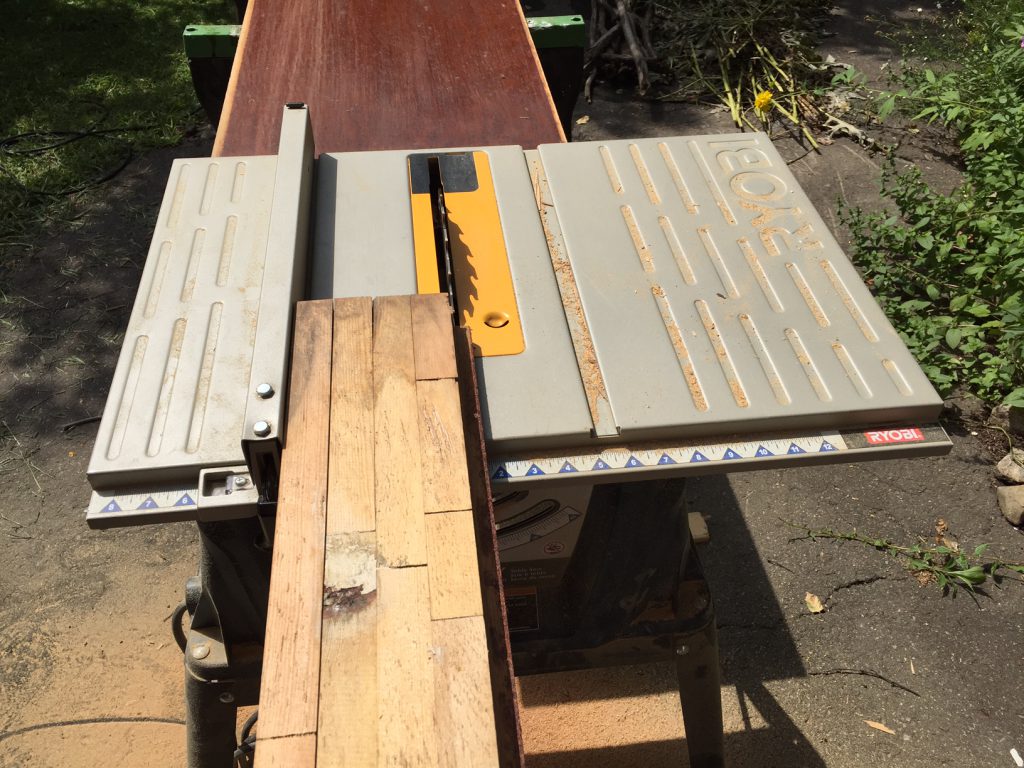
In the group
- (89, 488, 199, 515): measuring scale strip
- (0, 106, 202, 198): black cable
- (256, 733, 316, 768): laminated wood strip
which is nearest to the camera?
(256, 733, 316, 768): laminated wood strip

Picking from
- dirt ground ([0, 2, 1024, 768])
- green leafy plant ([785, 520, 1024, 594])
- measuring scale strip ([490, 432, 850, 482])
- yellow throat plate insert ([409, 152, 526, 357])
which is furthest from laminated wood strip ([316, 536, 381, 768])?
green leafy plant ([785, 520, 1024, 594])

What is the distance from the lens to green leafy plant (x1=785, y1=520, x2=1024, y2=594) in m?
3.03

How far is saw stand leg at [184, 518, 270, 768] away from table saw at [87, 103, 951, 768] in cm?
8

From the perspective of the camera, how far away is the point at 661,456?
5.08ft

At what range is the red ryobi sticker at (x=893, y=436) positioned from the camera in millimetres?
1592

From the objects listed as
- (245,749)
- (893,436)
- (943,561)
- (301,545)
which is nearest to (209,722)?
(245,749)

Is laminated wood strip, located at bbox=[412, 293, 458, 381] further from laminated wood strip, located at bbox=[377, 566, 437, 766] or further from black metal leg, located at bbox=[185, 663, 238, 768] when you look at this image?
black metal leg, located at bbox=[185, 663, 238, 768]

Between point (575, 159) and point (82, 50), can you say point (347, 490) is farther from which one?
point (82, 50)

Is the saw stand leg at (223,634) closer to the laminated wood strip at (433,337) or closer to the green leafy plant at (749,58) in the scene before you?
the laminated wood strip at (433,337)

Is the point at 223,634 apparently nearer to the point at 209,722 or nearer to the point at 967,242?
the point at 209,722

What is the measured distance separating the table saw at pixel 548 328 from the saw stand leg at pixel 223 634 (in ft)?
0.27

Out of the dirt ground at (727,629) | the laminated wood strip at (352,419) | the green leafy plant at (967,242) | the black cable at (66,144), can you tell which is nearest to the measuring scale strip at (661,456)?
the laminated wood strip at (352,419)

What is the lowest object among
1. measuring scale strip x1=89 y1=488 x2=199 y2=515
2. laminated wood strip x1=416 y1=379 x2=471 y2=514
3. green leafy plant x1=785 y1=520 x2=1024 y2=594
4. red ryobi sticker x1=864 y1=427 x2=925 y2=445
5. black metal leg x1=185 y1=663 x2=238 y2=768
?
green leafy plant x1=785 y1=520 x2=1024 y2=594

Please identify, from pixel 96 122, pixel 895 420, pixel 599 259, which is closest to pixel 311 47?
pixel 599 259
